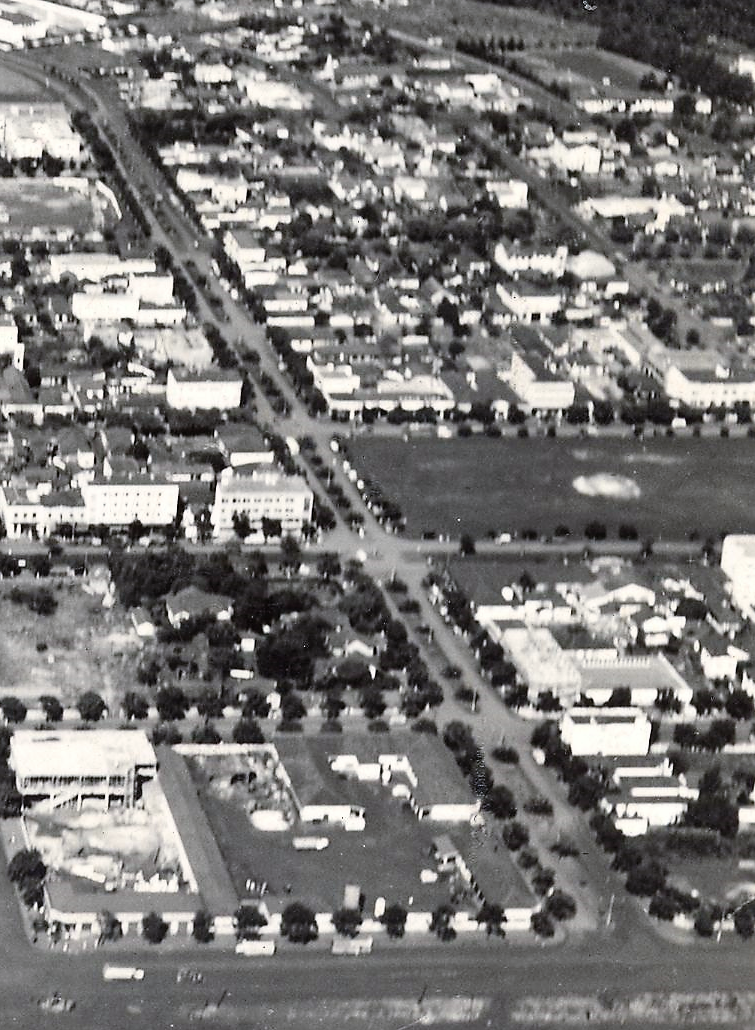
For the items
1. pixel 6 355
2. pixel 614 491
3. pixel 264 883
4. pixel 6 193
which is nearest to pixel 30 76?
pixel 6 193

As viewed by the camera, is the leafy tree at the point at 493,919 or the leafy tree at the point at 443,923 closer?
the leafy tree at the point at 443,923

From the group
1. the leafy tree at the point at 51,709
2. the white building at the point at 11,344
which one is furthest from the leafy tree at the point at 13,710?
the white building at the point at 11,344

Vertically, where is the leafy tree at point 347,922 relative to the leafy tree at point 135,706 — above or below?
above

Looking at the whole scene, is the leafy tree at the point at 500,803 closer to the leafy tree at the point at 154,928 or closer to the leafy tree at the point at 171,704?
the leafy tree at the point at 171,704

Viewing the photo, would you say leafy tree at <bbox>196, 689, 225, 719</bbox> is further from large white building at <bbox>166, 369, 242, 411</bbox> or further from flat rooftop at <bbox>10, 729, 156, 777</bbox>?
large white building at <bbox>166, 369, 242, 411</bbox>

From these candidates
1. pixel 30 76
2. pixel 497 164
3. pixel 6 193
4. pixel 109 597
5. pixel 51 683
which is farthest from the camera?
pixel 30 76

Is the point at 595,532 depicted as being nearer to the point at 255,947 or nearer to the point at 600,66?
the point at 255,947

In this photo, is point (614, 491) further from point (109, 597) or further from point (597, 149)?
point (597, 149)
